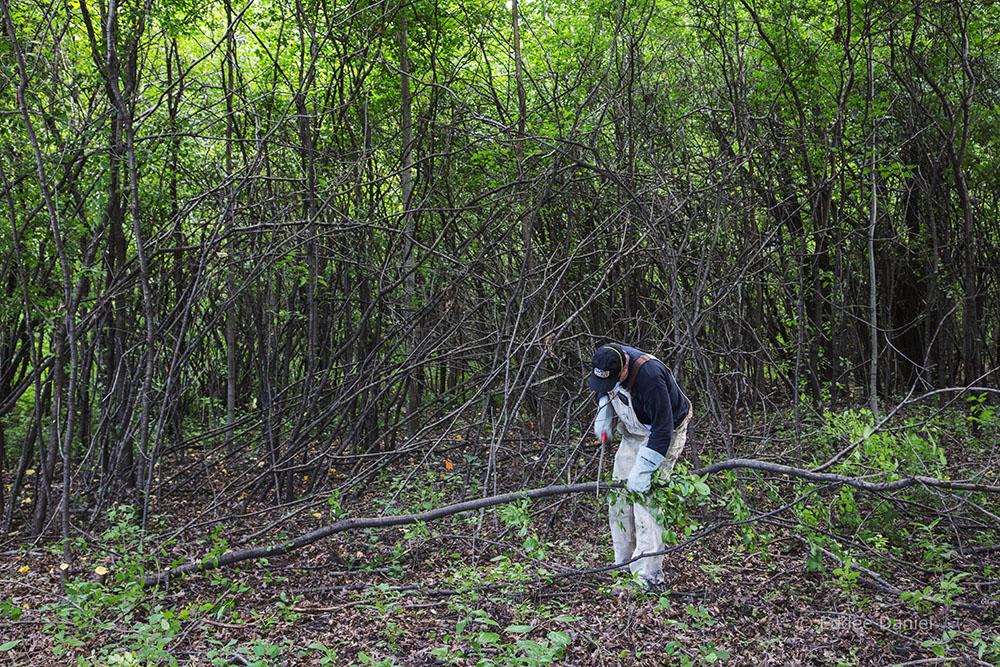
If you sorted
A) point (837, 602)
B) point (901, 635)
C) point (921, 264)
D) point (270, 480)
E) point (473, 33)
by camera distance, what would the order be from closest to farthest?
point (901, 635), point (837, 602), point (270, 480), point (473, 33), point (921, 264)

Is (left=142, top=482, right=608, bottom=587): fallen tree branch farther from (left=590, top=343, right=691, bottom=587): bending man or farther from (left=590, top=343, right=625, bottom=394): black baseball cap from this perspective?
(left=590, top=343, right=625, bottom=394): black baseball cap

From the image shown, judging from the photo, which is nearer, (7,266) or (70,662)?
(70,662)

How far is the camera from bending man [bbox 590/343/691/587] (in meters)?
3.94

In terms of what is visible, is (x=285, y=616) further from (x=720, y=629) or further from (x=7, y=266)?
(x=7, y=266)

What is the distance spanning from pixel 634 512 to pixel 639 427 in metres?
0.51

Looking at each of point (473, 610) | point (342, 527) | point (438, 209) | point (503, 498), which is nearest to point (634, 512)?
point (503, 498)

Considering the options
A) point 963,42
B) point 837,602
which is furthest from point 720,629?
point 963,42

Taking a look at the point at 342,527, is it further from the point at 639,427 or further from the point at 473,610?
the point at 639,427

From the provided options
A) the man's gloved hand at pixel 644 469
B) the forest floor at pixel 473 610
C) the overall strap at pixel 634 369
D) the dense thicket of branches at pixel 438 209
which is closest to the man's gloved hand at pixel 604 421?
the overall strap at pixel 634 369

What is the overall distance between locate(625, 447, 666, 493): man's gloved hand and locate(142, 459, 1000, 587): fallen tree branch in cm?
18

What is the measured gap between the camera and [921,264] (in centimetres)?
870

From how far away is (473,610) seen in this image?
3.47 metres

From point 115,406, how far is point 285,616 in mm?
3027

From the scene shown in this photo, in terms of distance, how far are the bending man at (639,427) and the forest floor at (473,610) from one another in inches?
10.2
